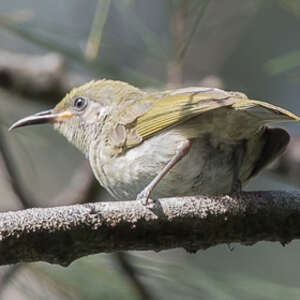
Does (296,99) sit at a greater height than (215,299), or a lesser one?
lesser

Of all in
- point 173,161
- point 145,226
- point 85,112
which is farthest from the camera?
point 85,112

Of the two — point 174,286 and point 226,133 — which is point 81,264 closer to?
point 174,286

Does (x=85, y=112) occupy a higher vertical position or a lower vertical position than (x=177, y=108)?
lower

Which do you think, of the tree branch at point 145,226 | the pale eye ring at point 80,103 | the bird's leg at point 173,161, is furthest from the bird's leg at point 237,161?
the pale eye ring at point 80,103

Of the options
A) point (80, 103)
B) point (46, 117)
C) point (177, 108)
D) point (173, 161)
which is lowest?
point (46, 117)

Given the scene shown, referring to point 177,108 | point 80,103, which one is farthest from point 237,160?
point 80,103

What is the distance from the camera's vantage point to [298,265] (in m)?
6.17

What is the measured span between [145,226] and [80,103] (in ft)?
6.01

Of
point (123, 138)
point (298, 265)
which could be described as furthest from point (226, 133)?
point (298, 265)

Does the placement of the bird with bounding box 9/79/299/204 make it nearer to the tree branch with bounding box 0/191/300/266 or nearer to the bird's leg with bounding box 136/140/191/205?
the bird's leg with bounding box 136/140/191/205

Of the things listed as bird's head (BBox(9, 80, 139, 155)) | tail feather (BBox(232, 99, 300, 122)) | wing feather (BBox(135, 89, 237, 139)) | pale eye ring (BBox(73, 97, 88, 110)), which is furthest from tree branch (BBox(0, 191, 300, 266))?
pale eye ring (BBox(73, 97, 88, 110))

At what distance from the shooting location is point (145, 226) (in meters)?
1.98

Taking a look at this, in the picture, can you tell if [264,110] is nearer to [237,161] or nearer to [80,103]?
[237,161]

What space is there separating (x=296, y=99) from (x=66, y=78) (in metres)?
3.33
